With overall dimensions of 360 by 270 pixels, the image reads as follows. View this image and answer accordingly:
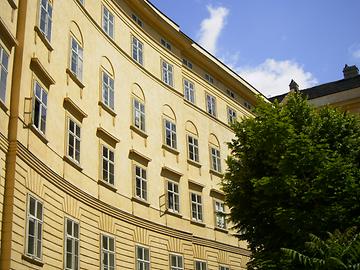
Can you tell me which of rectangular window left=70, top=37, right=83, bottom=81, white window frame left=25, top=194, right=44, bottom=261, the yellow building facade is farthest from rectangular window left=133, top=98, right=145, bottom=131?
white window frame left=25, top=194, right=44, bottom=261

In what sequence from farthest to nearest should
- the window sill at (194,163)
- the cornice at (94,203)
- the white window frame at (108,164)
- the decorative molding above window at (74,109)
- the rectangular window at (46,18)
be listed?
the window sill at (194,163), the white window frame at (108,164), the decorative molding above window at (74,109), the rectangular window at (46,18), the cornice at (94,203)

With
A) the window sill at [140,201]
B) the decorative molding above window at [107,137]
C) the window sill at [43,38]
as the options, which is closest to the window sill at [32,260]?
the decorative molding above window at [107,137]

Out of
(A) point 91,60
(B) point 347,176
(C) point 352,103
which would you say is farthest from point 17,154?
(C) point 352,103

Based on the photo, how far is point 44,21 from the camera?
1789 centimetres

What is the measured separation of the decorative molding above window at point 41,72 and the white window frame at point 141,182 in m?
7.01

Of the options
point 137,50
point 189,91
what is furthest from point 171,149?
point 189,91

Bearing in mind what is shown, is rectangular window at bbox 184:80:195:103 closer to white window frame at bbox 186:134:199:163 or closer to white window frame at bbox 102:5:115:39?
white window frame at bbox 186:134:199:163

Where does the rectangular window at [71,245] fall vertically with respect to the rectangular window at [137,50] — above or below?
below

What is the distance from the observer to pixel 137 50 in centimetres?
2628

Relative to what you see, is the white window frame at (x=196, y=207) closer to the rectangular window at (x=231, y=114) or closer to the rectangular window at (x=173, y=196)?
the rectangular window at (x=173, y=196)

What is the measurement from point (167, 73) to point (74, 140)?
10.8 metres

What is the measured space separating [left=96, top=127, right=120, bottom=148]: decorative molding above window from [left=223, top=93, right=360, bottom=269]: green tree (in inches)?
196

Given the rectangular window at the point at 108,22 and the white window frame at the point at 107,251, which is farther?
the rectangular window at the point at 108,22

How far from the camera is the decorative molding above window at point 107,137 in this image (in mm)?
20922
